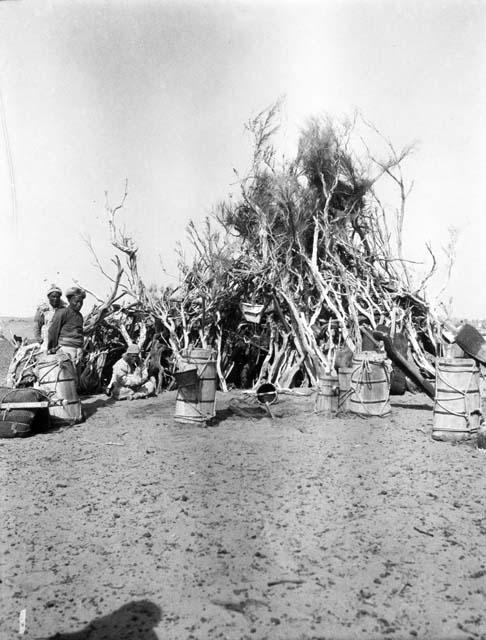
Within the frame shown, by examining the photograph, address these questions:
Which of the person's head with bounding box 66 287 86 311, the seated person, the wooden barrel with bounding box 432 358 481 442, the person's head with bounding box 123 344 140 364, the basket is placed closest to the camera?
the wooden barrel with bounding box 432 358 481 442

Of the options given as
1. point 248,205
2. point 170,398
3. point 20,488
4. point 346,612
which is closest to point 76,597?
point 346,612

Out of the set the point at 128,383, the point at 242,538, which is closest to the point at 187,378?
the point at 128,383

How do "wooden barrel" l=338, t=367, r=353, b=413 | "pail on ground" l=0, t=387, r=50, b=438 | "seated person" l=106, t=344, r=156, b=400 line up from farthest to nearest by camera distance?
"seated person" l=106, t=344, r=156, b=400 < "wooden barrel" l=338, t=367, r=353, b=413 < "pail on ground" l=0, t=387, r=50, b=438

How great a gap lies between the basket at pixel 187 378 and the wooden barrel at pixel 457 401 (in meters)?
2.82

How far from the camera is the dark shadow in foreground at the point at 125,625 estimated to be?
247 cm

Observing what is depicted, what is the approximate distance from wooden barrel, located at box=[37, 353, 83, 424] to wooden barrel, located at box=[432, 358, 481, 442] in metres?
4.39

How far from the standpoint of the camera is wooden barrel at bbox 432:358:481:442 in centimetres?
586

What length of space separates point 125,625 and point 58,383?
4572 mm

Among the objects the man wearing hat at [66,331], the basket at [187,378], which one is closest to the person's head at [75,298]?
the man wearing hat at [66,331]

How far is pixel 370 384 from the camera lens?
711 cm

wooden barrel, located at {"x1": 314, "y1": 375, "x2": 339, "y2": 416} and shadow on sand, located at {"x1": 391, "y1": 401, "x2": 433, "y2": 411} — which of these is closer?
wooden barrel, located at {"x1": 314, "y1": 375, "x2": 339, "y2": 416}

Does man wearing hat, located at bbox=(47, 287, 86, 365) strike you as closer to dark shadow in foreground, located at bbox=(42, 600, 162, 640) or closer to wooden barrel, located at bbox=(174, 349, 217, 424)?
wooden barrel, located at bbox=(174, 349, 217, 424)

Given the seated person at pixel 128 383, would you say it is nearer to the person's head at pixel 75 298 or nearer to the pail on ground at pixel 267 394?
the person's head at pixel 75 298

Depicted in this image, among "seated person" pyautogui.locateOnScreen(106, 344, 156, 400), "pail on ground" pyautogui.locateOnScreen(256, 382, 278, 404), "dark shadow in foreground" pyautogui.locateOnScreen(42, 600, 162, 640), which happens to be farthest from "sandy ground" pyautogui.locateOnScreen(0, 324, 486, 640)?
"seated person" pyautogui.locateOnScreen(106, 344, 156, 400)
